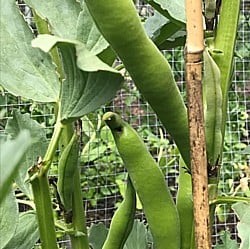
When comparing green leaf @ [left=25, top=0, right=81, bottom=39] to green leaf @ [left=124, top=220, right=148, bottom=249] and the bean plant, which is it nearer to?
the bean plant

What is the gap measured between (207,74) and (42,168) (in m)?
0.12

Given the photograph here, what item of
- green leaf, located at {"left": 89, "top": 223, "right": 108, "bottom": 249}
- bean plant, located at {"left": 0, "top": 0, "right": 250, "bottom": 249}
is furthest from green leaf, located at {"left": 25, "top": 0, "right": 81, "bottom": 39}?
green leaf, located at {"left": 89, "top": 223, "right": 108, "bottom": 249}

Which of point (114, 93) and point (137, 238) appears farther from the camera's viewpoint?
point (137, 238)

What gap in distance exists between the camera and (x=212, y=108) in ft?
1.29

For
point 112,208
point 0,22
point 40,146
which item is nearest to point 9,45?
point 0,22

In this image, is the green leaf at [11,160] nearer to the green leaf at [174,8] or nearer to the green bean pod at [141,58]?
the green bean pod at [141,58]

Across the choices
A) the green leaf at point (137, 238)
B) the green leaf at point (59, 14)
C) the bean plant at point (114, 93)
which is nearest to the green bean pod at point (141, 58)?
the bean plant at point (114, 93)

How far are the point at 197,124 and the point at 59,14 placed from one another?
0.50ft

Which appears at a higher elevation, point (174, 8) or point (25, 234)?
point (174, 8)

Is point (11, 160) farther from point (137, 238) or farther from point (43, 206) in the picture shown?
point (137, 238)

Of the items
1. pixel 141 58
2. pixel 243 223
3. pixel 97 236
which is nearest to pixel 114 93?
pixel 141 58

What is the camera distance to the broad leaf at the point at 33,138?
20.5 inches

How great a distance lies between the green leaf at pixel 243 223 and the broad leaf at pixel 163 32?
162mm

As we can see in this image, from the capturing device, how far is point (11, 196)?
0.46 meters
